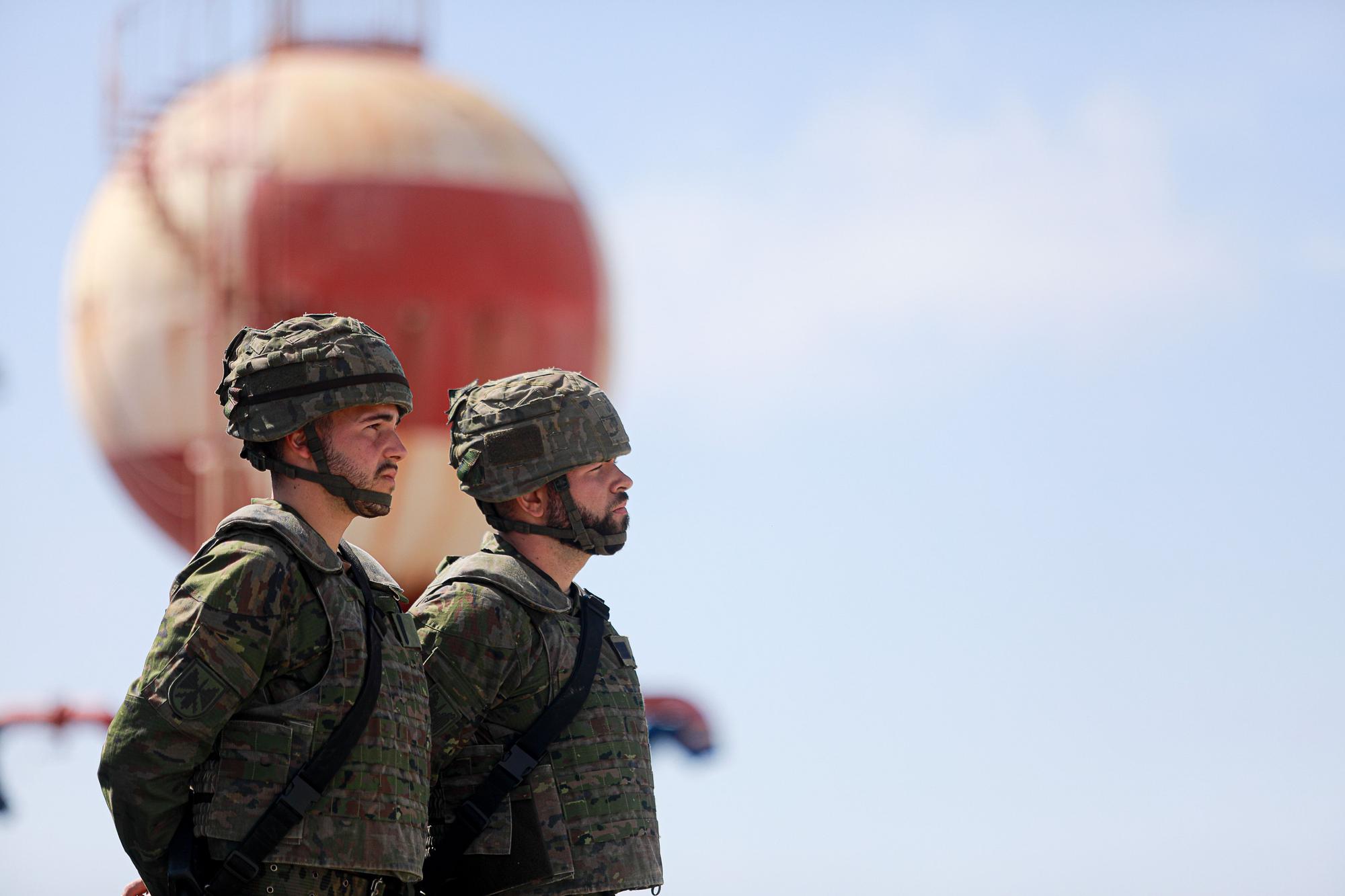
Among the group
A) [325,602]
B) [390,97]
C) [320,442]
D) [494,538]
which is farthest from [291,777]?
[390,97]

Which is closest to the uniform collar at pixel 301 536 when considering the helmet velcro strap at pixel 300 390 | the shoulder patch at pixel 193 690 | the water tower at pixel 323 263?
the helmet velcro strap at pixel 300 390

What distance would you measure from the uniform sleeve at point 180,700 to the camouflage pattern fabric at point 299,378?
45 cm

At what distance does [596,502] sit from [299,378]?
118 centimetres

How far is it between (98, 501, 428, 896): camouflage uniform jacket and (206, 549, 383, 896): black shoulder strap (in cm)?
2

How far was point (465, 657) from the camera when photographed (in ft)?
22.2

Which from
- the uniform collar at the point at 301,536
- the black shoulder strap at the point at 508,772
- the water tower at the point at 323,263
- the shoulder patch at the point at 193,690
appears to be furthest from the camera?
the water tower at the point at 323,263

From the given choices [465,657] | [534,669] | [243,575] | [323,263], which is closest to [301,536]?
[243,575]

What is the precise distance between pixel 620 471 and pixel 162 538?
19.0 metres

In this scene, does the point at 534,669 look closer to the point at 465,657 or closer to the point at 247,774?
the point at 465,657

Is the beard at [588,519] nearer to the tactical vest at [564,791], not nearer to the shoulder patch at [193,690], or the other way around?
the tactical vest at [564,791]

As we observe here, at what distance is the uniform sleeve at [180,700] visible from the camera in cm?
579

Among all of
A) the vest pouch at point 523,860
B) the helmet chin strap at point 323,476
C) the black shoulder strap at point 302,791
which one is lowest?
the vest pouch at point 523,860

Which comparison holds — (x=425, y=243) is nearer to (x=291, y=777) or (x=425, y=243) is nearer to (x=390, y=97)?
(x=390, y=97)

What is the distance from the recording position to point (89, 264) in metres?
25.9
